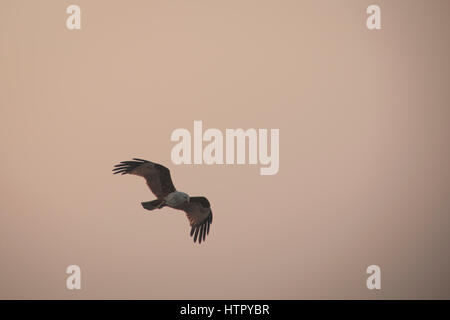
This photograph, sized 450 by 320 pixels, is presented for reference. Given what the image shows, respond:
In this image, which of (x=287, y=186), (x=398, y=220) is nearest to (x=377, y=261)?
(x=398, y=220)

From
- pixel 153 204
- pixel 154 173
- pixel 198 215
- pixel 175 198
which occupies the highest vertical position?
pixel 154 173

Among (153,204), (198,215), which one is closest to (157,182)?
(153,204)

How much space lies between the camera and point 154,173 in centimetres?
1711

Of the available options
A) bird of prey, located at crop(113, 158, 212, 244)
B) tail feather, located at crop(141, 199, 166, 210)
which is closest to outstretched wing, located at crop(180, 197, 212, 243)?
bird of prey, located at crop(113, 158, 212, 244)

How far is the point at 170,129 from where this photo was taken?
16262cm

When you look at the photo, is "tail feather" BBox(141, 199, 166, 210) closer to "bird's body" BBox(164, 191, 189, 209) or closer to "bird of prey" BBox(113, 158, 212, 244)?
"bird of prey" BBox(113, 158, 212, 244)

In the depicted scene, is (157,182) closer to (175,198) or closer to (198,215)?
(175,198)

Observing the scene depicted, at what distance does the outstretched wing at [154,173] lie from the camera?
667 inches

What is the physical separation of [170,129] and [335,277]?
97113mm

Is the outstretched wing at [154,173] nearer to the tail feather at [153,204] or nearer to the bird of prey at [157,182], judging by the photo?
the bird of prey at [157,182]

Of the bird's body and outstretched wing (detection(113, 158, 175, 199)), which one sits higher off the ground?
outstretched wing (detection(113, 158, 175, 199))

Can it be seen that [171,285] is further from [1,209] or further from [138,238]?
[1,209]

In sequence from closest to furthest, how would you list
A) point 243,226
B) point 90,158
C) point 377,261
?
point 377,261 → point 243,226 → point 90,158

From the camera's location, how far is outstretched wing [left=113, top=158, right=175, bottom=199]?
16953mm
